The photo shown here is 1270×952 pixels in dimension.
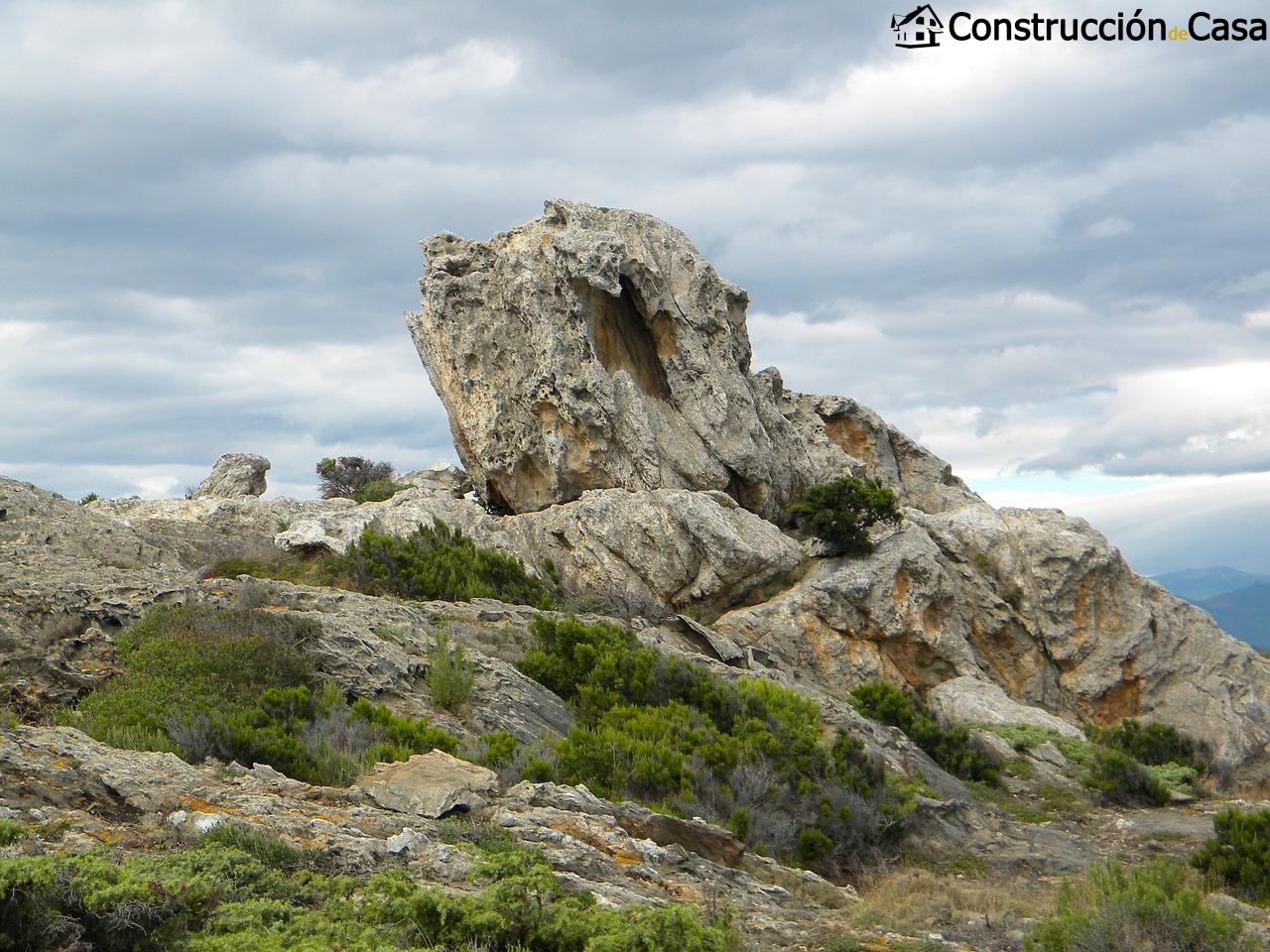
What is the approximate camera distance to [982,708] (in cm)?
2066

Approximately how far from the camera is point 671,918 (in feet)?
19.7

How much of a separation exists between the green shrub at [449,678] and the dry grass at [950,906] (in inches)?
204

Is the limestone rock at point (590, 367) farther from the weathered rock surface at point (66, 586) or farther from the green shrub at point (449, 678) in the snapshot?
the green shrub at point (449, 678)

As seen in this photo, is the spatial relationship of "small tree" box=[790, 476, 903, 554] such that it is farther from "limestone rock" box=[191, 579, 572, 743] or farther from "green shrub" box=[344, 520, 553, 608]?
"limestone rock" box=[191, 579, 572, 743]

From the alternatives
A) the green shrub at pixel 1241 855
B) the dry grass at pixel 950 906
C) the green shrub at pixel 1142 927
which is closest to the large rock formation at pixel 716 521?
the green shrub at pixel 1241 855

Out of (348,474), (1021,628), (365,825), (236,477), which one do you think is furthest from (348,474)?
(365,825)

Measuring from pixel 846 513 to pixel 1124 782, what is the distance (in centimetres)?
979

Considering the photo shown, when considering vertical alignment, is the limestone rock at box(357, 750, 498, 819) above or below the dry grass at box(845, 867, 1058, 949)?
above

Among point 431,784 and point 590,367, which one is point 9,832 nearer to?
point 431,784

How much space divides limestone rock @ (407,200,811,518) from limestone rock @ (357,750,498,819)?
52.9ft

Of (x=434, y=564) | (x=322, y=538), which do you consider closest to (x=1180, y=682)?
(x=434, y=564)

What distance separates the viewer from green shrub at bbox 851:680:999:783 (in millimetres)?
16422

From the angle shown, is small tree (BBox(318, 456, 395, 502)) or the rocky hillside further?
small tree (BBox(318, 456, 395, 502))

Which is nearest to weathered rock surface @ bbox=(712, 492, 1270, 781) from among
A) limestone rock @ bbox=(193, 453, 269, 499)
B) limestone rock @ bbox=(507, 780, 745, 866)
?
limestone rock @ bbox=(507, 780, 745, 866)
